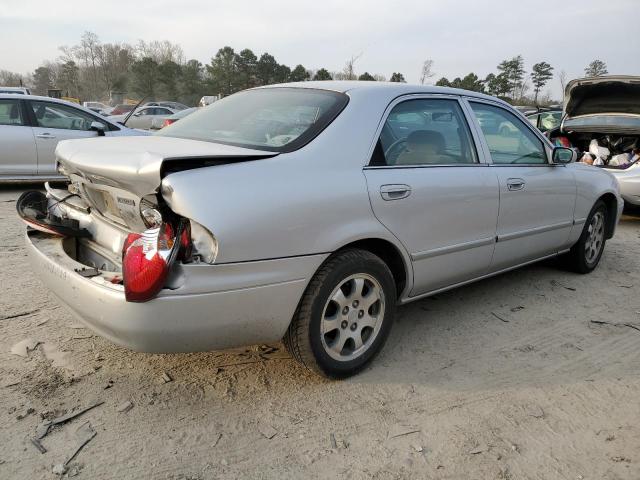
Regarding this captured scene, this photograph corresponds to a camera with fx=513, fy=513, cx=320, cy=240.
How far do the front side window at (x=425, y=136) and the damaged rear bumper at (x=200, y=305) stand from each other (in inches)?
32.5

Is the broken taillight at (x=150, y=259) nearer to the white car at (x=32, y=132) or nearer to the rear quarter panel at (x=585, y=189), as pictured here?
the rear quarter panel at (x=585, y=189)

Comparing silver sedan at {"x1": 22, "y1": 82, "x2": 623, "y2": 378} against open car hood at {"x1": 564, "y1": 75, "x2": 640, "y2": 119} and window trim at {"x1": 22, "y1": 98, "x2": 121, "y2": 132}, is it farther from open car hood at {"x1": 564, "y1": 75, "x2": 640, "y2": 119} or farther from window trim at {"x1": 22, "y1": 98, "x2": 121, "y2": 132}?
window trim at {"x1": 22, "y1": 98, "x2": 121, "y2": 132}

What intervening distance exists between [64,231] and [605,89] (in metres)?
7.42

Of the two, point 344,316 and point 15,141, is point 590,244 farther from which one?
point 15,141

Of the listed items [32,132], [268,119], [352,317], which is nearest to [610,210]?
[352,317]

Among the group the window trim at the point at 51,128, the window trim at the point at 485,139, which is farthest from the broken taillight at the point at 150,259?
the window trim at the point at 51,128

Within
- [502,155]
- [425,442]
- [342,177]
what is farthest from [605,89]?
[425,442]

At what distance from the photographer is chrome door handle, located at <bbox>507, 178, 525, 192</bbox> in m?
3.55

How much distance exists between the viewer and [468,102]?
11.5ft

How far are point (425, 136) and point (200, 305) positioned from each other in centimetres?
176

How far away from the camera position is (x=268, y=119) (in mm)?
2887

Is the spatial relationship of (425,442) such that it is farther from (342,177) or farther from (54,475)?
(54,475)

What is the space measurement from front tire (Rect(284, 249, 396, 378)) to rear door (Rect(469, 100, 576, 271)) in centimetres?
120

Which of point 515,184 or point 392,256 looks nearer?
point 392,256
